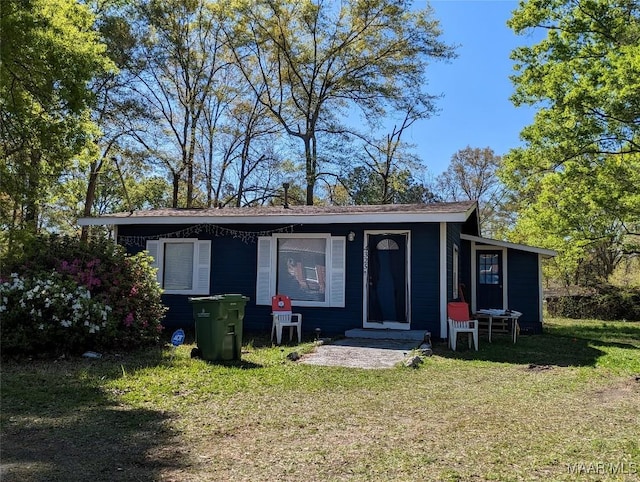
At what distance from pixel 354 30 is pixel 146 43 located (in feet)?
28.9

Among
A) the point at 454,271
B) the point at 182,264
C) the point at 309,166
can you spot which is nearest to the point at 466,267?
the point at 454,271

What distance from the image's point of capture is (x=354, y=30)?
74.1ft

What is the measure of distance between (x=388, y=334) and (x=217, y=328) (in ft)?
11.8

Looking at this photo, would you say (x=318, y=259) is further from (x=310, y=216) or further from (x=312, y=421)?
(x=312, y=421)

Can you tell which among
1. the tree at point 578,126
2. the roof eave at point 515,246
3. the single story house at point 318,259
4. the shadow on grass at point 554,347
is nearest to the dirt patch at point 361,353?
the shadow on grass at point 554,347

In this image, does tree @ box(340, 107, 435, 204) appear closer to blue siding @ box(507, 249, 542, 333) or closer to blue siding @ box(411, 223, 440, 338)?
blue siding @ box(507, 249, 542, 333)

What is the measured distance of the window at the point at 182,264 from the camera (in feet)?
36.4

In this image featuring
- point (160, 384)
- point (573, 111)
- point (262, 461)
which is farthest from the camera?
point (573, 111)

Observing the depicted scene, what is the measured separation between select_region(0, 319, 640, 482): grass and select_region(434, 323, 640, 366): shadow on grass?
0.61 meters

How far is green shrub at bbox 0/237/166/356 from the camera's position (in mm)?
7062

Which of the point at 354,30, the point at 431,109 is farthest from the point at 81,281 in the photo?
the point at 431,109

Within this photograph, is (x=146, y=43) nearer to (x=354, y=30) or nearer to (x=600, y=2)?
(x=354, y=30)

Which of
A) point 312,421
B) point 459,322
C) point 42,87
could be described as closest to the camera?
point 312,421

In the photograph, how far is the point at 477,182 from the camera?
1179 inches
